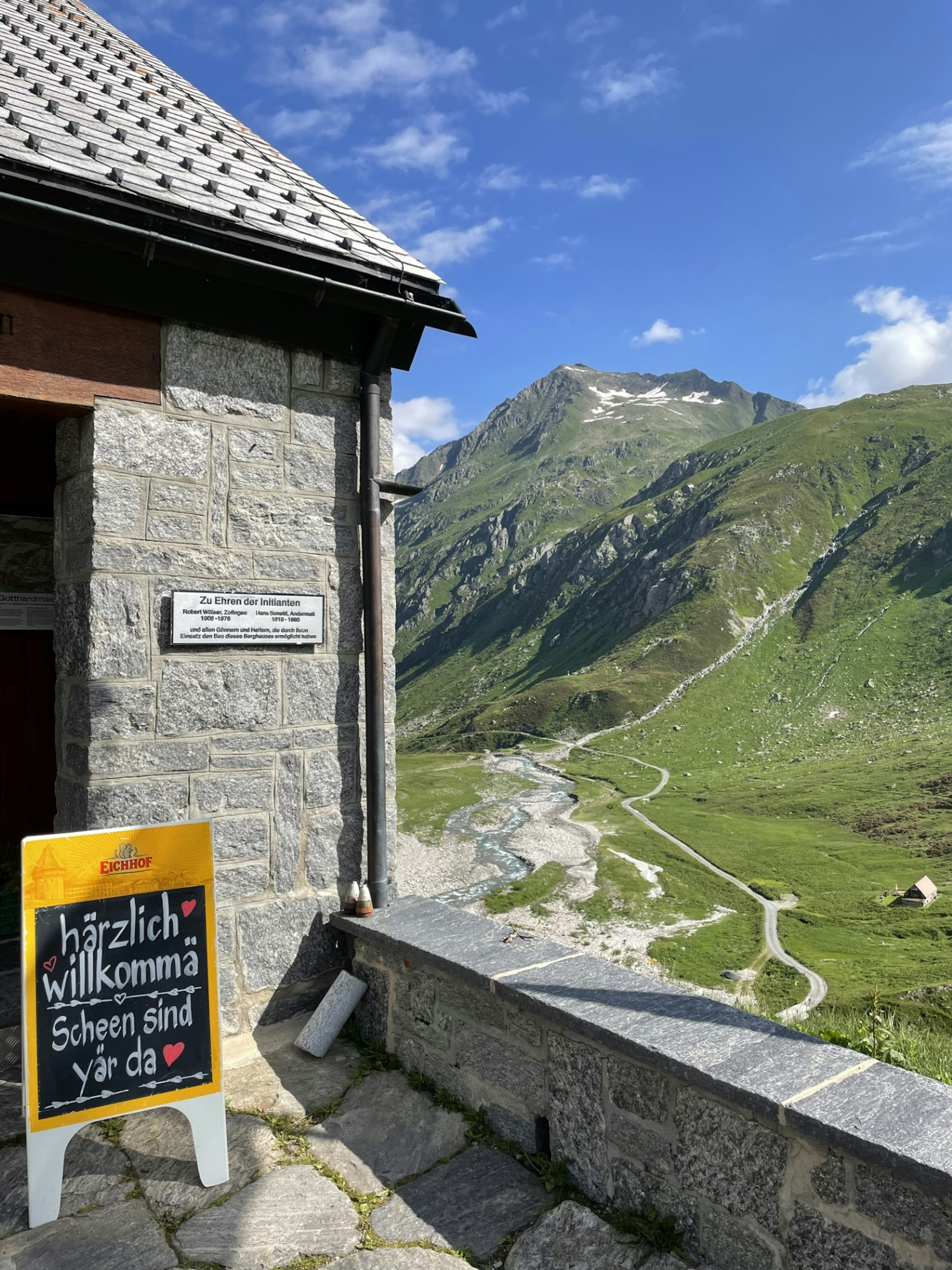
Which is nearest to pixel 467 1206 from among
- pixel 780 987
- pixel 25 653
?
pixel 25 653

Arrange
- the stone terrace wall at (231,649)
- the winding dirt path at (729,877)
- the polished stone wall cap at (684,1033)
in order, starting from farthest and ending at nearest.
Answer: the winding dirt path at (729,877), the stone terrace wall at (231,649), the polished stone wall cap at (684,1033)

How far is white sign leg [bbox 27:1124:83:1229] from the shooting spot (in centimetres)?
338

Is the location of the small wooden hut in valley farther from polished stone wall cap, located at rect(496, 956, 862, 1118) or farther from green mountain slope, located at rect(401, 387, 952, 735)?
polished stone wall cap, located at rect(496, 956, 862, 1118)

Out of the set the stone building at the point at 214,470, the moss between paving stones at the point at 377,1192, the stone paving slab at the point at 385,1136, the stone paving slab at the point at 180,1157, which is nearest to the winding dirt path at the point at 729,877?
the moss between paving stones at the point at 377,1192

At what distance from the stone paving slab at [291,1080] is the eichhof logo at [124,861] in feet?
4.94

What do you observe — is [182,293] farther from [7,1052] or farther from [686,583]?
[686,583]

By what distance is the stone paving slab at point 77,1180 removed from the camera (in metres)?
3.47

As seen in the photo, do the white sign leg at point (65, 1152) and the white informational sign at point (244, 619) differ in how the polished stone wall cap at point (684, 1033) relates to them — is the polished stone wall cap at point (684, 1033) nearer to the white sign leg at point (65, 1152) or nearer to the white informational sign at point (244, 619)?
the white sign leg at point (65, 1152)

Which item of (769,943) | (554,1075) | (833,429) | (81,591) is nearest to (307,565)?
(81,591)

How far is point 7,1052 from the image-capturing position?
16.0 ft

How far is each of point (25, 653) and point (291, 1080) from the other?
394cm

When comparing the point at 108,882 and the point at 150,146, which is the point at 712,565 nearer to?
the point at 150,146

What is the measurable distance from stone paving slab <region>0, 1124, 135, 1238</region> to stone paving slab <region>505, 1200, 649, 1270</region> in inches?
68.8

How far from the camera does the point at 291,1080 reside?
460 centimetres
